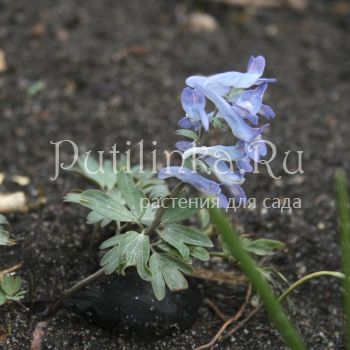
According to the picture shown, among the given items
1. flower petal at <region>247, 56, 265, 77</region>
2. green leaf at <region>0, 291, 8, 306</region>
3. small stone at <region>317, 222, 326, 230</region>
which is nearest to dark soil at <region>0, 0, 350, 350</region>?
small stone at <region>317, 222, 326, 230</region>

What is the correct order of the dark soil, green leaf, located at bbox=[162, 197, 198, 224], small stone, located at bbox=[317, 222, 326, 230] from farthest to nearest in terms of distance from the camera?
small stone, located at bbox=[317, 222, 326, 230] < the dark soil < green leaf, located at bbox=[162, 197, 198, 224]

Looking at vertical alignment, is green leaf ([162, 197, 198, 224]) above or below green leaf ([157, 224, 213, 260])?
above

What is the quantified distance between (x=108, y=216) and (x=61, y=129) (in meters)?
1.43

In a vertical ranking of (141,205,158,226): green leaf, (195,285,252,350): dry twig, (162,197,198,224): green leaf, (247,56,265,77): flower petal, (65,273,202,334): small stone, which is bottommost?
(195,285,252,350): dry twig

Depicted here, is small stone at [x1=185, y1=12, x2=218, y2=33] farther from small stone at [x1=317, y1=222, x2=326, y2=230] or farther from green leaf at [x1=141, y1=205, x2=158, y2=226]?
green leaf at [x1=141, y1=205, x2=158, y2=226]

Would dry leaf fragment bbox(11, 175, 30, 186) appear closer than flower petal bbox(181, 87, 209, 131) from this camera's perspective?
No

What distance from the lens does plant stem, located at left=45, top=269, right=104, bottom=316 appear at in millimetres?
1869

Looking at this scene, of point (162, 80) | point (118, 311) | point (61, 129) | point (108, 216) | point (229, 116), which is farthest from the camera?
point (162, 80)

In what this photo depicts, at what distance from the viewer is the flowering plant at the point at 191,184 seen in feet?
5.24

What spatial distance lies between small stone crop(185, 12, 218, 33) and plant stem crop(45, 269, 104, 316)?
2273 millimetres

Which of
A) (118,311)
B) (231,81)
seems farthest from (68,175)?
(231,81)

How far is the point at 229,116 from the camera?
1.58 metres

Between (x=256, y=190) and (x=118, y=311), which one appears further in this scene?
(x=256, y=190)

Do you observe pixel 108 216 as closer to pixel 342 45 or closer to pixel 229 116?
pixel 229 116
